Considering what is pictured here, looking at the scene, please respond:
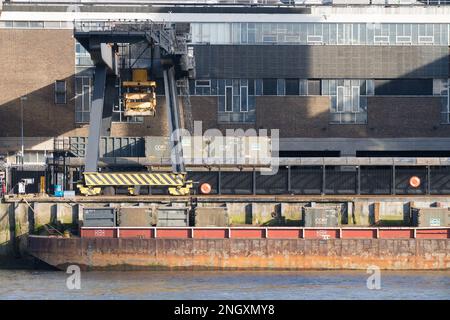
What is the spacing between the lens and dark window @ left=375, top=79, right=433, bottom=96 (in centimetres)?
9331

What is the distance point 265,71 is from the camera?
302 feet

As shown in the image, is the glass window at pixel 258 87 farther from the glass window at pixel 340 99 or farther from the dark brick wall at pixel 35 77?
the dark brick wall at pixel 35 77

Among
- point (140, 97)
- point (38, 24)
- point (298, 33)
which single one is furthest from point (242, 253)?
point (38, 24)

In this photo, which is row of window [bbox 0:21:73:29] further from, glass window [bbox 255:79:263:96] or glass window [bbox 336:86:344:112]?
glass window [bbox 336:86:344:112]

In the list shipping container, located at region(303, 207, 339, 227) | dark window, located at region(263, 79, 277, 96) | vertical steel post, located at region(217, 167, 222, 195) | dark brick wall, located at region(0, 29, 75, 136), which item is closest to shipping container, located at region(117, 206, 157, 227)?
shipping container, located at region(303, 207, 339, 227)

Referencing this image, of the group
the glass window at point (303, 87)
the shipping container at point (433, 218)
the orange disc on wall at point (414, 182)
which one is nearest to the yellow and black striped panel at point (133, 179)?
the shipping container at point (433, 218)

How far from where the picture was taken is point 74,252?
204 feet

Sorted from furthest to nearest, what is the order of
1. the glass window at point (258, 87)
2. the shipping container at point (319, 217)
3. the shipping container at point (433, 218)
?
1. the glass window at point (258, 87)
2. the shipping container at point (433, 218)
3. the shipping container at point (319, 217)

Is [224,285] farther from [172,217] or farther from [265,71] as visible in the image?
[265,71]

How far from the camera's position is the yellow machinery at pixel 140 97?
74812 mm

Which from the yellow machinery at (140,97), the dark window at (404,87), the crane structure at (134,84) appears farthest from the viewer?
the dark window at (404,87)

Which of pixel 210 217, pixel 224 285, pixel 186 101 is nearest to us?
pixel 224 285

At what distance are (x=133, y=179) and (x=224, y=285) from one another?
18620 millimetres
